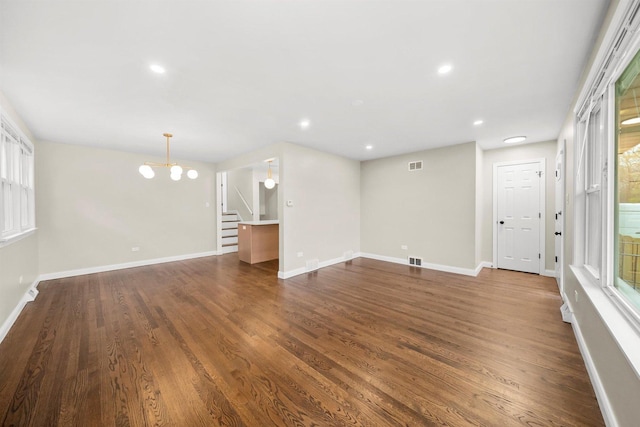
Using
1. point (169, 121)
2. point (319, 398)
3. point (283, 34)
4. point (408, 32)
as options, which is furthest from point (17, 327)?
point (408, 32)

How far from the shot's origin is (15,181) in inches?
126

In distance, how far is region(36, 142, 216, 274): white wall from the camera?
427cm

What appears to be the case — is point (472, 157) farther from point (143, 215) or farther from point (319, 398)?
point (143, 215)

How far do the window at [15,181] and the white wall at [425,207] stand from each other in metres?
5.93

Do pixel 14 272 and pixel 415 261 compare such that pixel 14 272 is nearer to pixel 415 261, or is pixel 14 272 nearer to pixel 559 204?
pixel 415 261

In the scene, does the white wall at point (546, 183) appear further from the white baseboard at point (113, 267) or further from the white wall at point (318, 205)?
the white baseboard at point (113, 267)

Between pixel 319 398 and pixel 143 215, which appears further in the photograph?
pixel 143 215

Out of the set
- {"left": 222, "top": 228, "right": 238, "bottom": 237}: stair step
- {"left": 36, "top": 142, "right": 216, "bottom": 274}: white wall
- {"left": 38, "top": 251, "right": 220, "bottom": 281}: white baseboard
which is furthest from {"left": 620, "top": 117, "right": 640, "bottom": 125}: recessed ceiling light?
{"left": 222, "top": 228, "right": 238, "bottom": 237}: stair step

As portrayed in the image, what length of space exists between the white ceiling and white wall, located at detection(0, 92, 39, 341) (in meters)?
0.22

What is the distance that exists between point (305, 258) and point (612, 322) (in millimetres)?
3964

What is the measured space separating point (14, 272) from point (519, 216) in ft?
26.6

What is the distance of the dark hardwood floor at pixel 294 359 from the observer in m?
1.48

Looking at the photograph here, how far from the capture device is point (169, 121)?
336cm

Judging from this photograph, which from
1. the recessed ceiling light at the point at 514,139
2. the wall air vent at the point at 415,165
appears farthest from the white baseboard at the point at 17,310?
the recessed ceiling light at the point at 514,139
